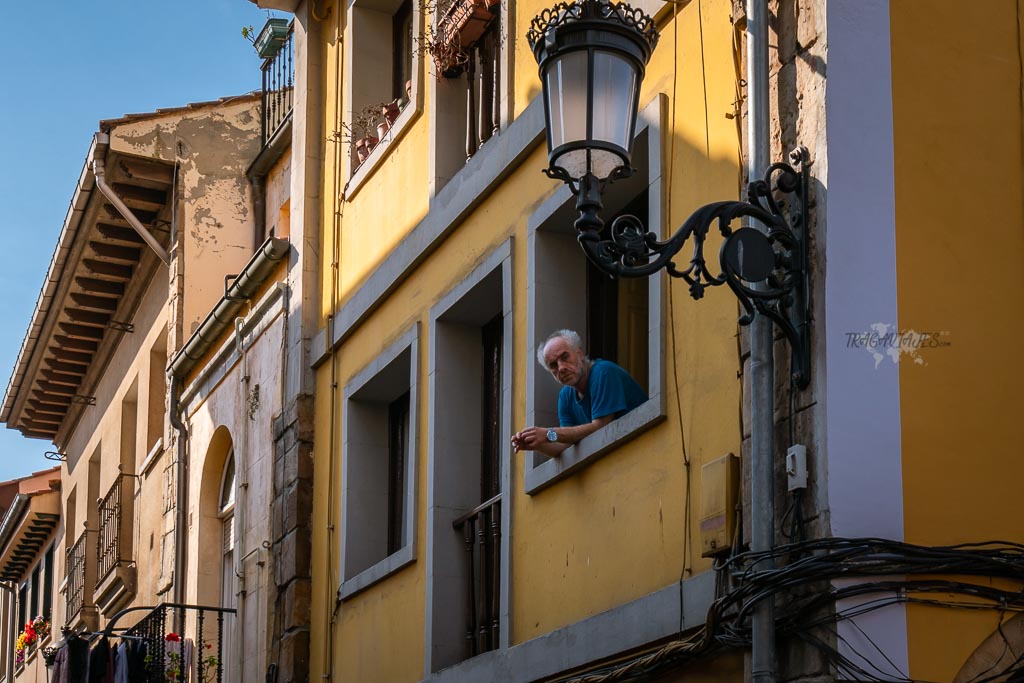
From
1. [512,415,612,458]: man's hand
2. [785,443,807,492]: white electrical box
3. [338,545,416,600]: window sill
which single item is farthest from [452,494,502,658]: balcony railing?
[785,443,807,492]: white electrical box

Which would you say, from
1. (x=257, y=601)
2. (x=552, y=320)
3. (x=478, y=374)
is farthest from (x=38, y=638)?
(x=552, y=320)

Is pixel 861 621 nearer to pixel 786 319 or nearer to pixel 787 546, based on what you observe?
pixel 787 546

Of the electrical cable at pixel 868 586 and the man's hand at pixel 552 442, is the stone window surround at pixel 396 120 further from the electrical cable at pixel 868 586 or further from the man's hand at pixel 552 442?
the electrical cable at pixel 868 586

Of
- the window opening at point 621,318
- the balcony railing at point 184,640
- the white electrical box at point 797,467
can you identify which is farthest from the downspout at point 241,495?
the white electrical box at point 797,467

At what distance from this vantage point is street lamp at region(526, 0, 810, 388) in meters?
7.29

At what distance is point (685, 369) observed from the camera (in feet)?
28.6

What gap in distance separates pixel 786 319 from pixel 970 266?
0.84 metres

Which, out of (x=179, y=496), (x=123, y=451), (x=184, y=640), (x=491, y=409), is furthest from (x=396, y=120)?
(x=123, y=451)

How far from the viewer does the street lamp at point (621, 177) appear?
7289 millimetres

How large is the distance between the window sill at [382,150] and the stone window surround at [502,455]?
1.66 meters

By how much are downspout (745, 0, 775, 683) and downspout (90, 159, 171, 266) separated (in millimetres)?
12281

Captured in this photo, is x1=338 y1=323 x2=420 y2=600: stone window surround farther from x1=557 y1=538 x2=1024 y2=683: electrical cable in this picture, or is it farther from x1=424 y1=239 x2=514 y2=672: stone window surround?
x1=557 y1=538 x2=1024 y2=683: electrical cable

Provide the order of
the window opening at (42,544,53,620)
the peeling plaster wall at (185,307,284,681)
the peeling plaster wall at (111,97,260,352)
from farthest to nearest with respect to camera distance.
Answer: the window opening at (42,544,53,620) < the peeling plaster wall at (111,97,260,352) < the peeling plaster wall at (185,307,284,681)

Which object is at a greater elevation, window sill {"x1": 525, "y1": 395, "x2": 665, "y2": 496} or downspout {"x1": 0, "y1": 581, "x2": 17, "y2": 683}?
downspout {"x1": 0, "y1": 581, "x2": 17, "y2": 683}
